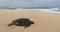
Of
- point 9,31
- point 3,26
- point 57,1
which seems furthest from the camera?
point 57,1

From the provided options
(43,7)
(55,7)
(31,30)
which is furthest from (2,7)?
(31,30)

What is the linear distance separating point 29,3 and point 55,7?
1.19 feet

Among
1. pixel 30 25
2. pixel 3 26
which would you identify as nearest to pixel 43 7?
→ pixel 30 25

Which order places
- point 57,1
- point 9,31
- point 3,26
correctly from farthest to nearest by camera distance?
1. point 57,1
2. point 3,26
3. point 9,31

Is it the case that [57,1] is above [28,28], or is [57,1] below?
above

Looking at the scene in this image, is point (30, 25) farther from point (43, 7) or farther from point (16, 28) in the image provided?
point (43, 7)

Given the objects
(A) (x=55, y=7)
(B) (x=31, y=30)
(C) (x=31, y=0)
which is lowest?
(B) (x=31, y=30)

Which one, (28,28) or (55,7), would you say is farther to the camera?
(55,7)

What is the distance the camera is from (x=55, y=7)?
5.95 feet

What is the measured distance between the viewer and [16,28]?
106 centimetres

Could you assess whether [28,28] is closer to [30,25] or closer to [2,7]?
[30,25]

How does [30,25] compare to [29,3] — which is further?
[29,3]

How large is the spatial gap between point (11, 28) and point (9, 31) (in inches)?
2.7

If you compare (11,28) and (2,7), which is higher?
(2,7)
